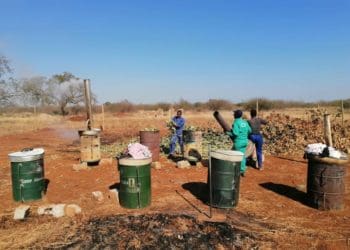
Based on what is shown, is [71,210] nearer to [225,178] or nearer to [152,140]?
[225,178]

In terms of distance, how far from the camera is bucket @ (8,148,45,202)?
24.7 feet

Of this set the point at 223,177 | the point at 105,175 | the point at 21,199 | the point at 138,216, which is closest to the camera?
the point at 138,216

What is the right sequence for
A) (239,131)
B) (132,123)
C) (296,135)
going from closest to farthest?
(239,131) → (296,135) → (132,123)

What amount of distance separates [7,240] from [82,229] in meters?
1.13

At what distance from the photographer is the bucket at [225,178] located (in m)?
6.98

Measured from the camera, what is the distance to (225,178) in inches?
275

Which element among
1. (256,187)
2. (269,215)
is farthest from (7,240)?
(256,187)

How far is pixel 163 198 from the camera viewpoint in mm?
7793

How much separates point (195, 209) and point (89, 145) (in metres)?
4.88

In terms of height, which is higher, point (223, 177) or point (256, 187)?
point (223, 177)

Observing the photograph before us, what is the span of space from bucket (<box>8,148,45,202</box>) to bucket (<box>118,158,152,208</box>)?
2010mm

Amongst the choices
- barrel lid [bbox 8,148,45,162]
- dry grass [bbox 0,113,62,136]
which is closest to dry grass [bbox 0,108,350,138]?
dry grass [bbox 0,113,62,136]

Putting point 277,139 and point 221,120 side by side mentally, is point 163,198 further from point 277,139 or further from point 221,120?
point 277,139

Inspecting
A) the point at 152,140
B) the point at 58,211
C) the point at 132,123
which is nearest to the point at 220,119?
the point at 152,140
